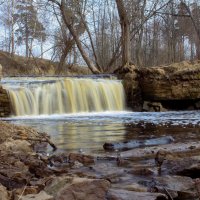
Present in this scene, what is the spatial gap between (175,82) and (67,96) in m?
4.64

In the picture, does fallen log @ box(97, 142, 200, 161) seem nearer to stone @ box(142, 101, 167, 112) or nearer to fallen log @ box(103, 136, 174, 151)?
fallen log @ box(103, 136, 174, 151)

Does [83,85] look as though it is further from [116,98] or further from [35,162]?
[35,162]

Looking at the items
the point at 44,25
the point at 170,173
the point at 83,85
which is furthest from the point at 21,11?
the point at 170,173

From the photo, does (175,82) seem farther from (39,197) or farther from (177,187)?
(39,197)

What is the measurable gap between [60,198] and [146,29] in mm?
40824

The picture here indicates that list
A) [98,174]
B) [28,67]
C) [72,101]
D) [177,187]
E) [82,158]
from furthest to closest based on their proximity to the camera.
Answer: [28,67] < [72,101] < [82,158] < [98,174] < [177,187]

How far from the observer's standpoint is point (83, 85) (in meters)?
18.5

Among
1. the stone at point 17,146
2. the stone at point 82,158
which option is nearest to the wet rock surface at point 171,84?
the stone at point 17,146

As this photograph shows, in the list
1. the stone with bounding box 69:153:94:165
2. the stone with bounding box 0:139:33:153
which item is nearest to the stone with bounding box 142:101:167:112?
the stone with bounding box 0:139:33:153

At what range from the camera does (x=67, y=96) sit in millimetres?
17781

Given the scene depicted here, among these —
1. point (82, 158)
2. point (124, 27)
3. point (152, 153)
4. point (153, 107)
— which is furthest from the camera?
point (124, 27)

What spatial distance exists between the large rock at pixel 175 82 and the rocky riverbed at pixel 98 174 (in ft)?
39.7

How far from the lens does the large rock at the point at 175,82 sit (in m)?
18.6

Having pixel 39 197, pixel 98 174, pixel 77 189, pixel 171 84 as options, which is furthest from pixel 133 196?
pixel 171 84
